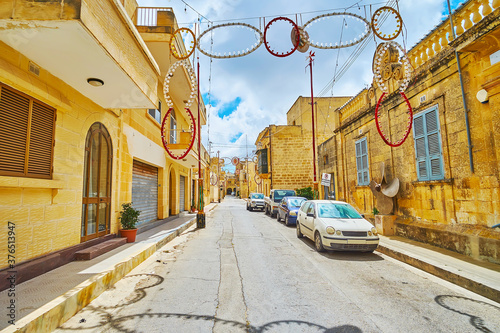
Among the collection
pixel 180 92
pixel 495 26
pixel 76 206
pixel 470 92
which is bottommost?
pixel 76 206

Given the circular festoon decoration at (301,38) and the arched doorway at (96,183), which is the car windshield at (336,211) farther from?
the arched doorway at (96,183)

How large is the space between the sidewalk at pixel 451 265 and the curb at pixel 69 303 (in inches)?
260

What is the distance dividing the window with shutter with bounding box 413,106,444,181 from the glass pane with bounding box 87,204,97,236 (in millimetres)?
9779

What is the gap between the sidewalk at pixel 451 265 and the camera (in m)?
4.64

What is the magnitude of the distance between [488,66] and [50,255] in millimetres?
10304

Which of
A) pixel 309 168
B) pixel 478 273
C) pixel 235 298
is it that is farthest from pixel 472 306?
pixel 309 168

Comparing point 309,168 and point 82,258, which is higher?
point 309,168

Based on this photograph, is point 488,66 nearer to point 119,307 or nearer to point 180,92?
point 119,307

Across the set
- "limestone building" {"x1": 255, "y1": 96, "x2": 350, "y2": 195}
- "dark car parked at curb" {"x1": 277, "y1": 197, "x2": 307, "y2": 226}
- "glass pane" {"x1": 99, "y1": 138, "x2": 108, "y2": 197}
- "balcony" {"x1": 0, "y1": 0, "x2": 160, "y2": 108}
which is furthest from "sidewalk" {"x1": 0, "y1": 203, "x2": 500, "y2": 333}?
"limestone building" {"x1": 255, "y1": 96, "x2": 350, "y2": 195}

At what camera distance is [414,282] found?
17.1ft

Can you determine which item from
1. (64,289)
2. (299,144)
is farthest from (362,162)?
(299,144)

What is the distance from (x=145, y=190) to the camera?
37.9 ft

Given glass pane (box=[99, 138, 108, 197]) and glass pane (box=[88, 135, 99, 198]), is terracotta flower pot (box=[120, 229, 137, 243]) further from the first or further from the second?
glass pane (box=[88, 135, 99, 198])

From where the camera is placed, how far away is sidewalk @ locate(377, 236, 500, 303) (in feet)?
15.2
